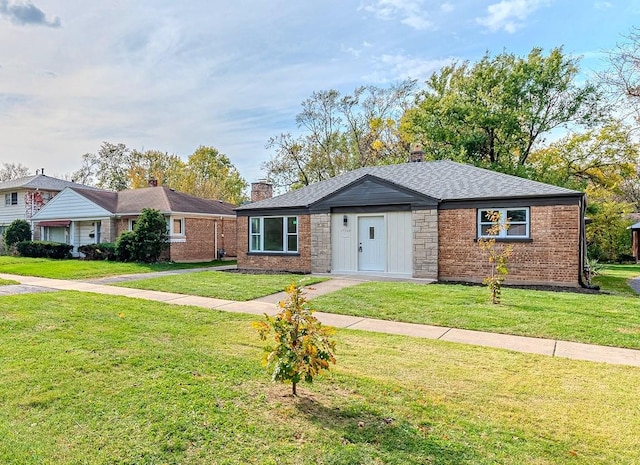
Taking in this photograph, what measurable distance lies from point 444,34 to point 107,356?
1577cm

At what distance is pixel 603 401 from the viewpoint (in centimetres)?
399

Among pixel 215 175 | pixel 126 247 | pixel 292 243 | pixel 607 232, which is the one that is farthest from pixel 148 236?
pixel 607 232

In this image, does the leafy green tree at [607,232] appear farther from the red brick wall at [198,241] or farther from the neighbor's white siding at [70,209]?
the neighbor's white siding at [70,209]

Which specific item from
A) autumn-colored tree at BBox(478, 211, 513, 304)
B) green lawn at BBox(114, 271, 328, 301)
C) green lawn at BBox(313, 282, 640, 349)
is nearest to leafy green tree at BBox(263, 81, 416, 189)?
autumn-colored tree at BBox(478, 211, 513, 304)

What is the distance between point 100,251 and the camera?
2111 cm

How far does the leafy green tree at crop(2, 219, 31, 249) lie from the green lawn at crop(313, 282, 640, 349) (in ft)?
80.8

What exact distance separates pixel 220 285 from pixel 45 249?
16.5 metres

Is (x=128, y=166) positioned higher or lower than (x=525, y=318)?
higher

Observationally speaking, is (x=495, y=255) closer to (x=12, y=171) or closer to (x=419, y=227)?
(x=419, y=227)

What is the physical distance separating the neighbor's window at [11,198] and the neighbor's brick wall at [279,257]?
2097cm

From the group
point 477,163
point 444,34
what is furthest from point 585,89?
point 444,34

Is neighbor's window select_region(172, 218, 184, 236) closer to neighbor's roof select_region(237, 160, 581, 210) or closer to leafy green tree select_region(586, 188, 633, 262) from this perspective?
neighbor's roof select_region(237, 160, 581, 210)

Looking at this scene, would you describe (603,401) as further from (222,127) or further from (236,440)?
(222,127)

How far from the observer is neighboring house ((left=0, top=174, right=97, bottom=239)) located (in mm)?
28125
